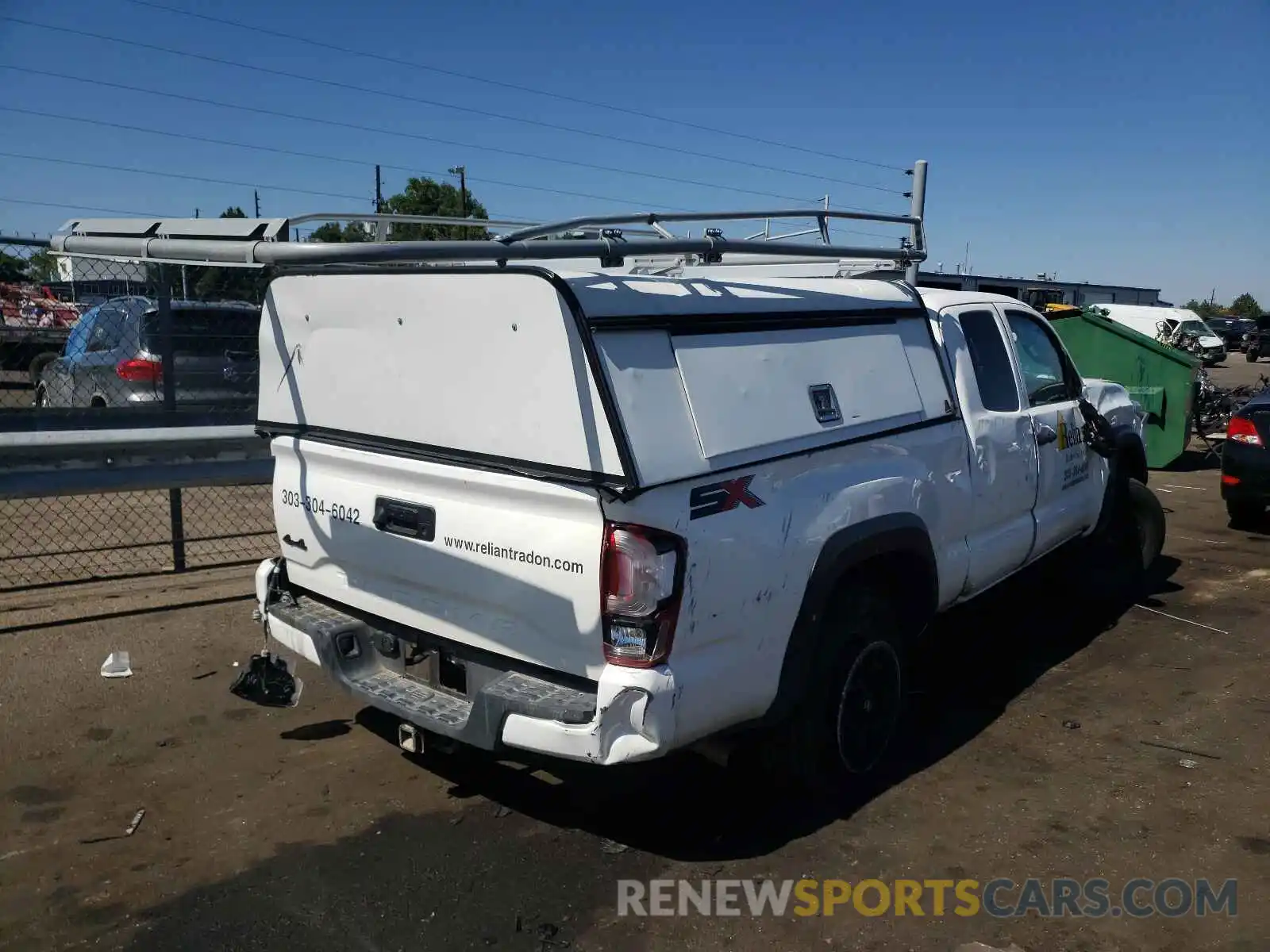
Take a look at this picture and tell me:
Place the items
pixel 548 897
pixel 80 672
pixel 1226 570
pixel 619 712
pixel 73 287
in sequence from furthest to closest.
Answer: pixel 1226 570
pixel 73 287
pixel 80 672
pixel 548 897
pixel 619 712

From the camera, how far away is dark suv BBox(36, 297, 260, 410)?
6582mm

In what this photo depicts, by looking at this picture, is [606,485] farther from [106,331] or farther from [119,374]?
[119,374]

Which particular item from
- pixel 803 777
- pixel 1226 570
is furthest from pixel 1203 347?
pixel 803 777

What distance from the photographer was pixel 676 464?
315 centimetres

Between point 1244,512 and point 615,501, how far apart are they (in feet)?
27.2

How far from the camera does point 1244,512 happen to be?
360 inches

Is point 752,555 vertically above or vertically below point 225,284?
below

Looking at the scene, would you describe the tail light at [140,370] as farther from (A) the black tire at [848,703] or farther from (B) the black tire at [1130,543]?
(B) the black tire at [1130,543]

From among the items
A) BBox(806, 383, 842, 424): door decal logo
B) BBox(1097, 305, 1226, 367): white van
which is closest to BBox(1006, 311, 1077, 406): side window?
BBox(806, 383, 842, 424): door decal logo

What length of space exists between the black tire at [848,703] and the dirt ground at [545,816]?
167 millimetres

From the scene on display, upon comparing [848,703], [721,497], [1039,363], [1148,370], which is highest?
[1039,363]

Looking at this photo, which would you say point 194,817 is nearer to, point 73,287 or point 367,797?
point 367,797

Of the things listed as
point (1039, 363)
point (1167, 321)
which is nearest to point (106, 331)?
point (1039, 363)

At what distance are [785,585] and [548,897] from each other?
1.32 meters
